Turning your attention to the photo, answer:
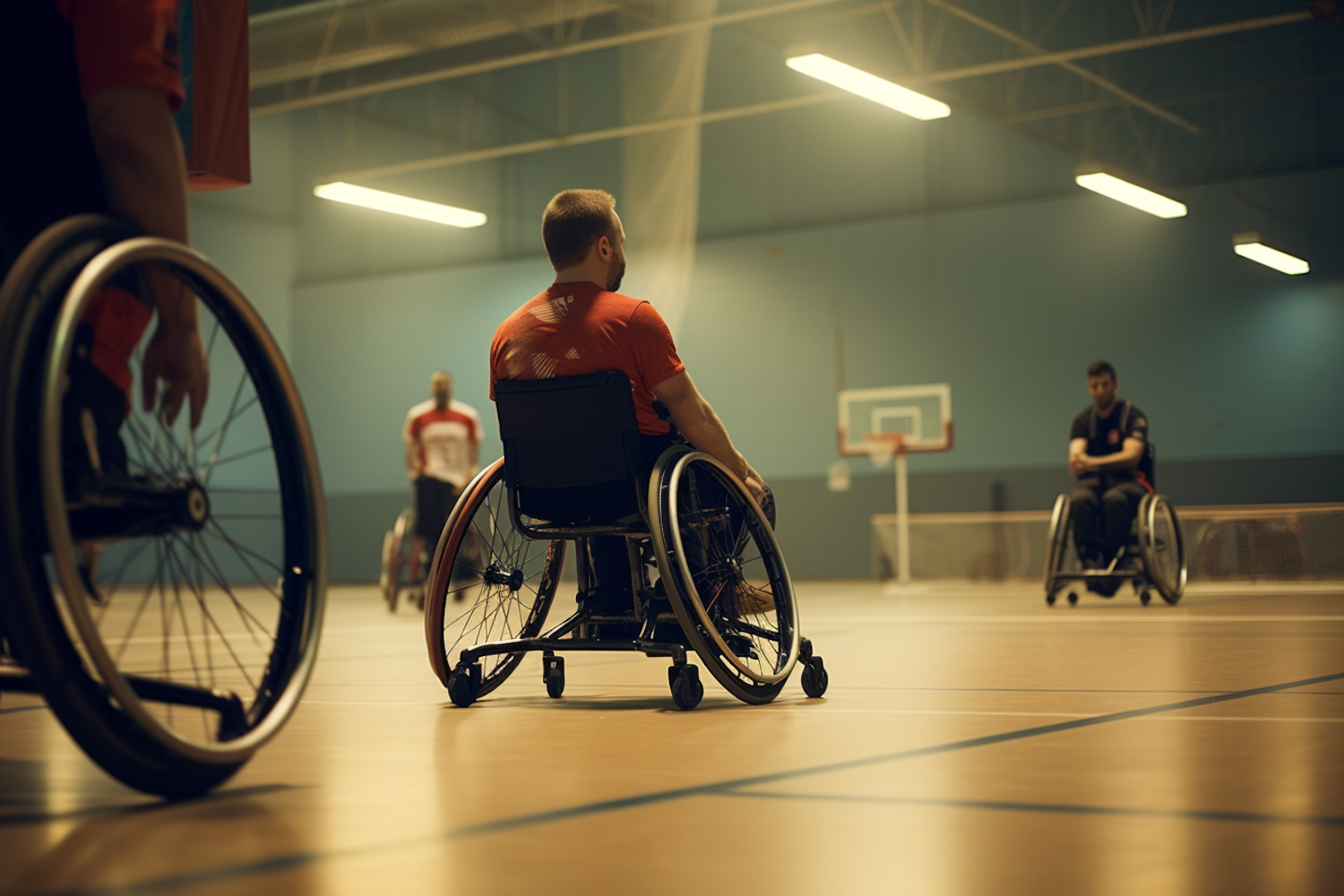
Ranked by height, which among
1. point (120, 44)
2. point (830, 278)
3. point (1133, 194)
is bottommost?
point (120, 44)

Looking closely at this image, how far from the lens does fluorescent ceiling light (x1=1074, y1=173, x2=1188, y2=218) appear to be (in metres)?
11.3

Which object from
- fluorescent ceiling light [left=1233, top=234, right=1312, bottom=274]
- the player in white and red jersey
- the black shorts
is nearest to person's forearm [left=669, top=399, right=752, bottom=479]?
the player in white and red jersey

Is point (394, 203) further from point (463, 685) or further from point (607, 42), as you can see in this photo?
point (463, 685)

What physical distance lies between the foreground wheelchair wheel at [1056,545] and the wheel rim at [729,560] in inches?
181

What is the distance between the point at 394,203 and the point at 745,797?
11.4 metres

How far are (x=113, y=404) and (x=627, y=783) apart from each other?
77 cm

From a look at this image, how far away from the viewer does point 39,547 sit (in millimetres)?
1507

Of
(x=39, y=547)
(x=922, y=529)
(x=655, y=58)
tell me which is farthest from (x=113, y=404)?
(x=922, y=529)

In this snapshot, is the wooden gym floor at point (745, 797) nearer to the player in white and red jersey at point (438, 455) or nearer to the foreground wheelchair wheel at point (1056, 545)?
the foreground wheelchair wheel at point (1056, 545)

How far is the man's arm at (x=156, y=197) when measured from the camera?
176cm

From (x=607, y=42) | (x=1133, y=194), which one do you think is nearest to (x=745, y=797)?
(x=607, y=42)

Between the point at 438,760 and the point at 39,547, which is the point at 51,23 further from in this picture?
the point at 438,760

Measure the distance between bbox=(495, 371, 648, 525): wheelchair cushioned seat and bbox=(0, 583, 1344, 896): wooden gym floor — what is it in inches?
15.7

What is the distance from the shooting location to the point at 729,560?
2953mm
